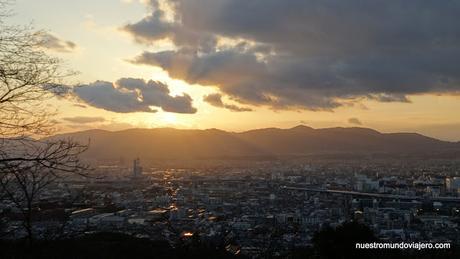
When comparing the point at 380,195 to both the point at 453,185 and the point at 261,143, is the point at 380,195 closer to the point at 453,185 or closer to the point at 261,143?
the point at 453,185

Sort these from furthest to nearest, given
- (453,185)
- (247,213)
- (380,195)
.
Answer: (453,185)
(380,195)
(247,213)

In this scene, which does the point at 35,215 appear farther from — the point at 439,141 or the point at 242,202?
the point at 439,141

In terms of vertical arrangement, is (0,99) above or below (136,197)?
above

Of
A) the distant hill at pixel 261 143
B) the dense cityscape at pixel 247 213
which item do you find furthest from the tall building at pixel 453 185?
the distant hill at pixel 261 143

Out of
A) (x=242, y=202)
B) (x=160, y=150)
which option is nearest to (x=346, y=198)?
(x=242, y=202)

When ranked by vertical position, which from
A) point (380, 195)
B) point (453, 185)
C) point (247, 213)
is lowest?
point (247, 213)

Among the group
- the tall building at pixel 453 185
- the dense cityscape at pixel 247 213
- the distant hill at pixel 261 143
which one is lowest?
the dense cityscape at pixel 247 213

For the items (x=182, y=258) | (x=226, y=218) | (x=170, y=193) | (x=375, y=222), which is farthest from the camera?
(x=170, y=193)

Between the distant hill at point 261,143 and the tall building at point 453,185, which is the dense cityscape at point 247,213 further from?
the distant hill at point 261,143

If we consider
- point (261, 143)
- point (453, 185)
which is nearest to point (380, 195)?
point (453, 185)
